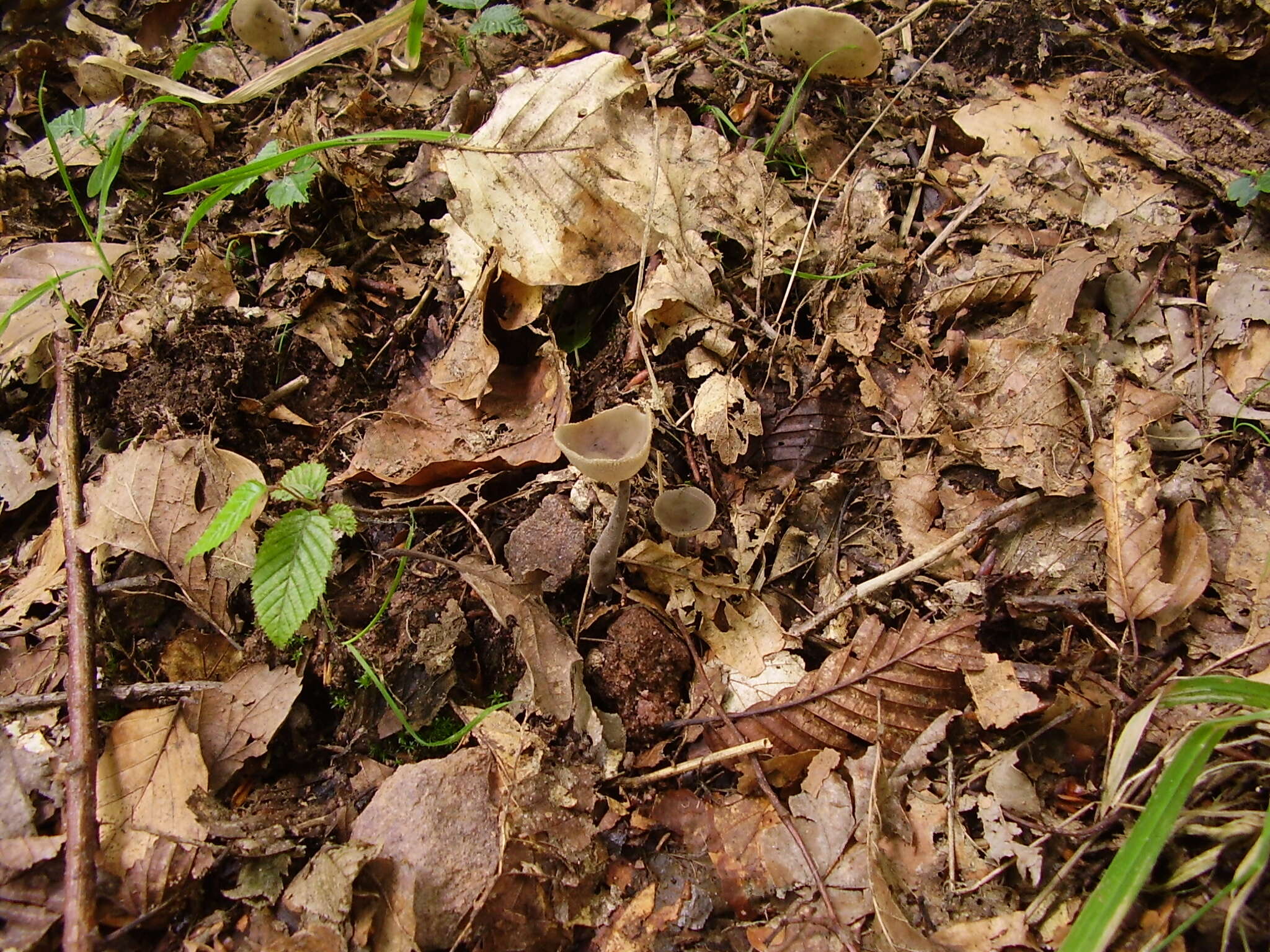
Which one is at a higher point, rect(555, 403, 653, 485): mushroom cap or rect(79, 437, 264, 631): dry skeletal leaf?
rect(555, 403, 653, 485): mushroom cap

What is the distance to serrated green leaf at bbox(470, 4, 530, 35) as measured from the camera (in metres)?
3.42

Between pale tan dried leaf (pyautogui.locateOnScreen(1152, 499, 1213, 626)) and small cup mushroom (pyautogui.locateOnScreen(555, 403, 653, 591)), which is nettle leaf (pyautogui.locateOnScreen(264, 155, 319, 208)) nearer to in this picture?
small cup mushroom (pyautogui.locateOnScreen(555, 403, 653, 591))

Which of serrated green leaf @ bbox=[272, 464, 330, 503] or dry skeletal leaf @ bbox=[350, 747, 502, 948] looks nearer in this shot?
dry skeletal leaf @ bbox=[350, 747, 502, 948]

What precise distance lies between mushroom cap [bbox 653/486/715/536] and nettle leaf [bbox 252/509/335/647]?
1107 mm

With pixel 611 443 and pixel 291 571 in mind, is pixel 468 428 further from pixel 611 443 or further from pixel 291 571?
pixel 291 571

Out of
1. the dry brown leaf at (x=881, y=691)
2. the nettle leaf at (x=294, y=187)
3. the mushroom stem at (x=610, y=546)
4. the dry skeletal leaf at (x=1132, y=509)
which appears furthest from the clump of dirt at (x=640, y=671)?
the nettle leaf at (x=294, y=187)

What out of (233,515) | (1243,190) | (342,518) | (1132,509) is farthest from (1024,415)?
(233,515)

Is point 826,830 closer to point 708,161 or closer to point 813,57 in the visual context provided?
point 708,161

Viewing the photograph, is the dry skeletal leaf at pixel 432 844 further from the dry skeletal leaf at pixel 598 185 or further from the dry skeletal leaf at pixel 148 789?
the dry skeletal leaf at pixel 598 185

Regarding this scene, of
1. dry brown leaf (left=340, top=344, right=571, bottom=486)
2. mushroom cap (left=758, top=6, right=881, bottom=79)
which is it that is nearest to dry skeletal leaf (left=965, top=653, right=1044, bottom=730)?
dry brown leaf (left=340, top=344, right=571, bottom=486)

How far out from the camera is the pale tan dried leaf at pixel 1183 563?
2.32 meters

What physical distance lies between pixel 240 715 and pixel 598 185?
7.78 feet

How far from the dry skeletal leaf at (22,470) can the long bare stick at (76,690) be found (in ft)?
0.40

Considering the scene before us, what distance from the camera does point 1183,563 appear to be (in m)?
2.38
